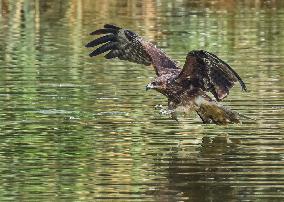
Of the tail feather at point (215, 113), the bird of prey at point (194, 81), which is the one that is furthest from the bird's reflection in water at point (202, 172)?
the bird of prey at point (194, 81)

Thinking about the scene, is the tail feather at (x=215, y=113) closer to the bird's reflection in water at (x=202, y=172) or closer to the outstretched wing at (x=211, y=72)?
the outstretched wing at (x=211, y=72)

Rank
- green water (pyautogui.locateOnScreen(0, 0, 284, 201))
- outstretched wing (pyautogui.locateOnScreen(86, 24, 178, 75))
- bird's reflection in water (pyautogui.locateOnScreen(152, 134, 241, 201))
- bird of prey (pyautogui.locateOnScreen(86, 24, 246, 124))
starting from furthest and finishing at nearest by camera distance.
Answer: outstretched wing (pyautogui.locateOnScreen(86, 24, 178, 75))
bird of prey (pyautogui.locateOnScreen(86, 24, 246, 124))
green water (pyautogui.locateOnScreen(0, 0, 284, 201))
bird's reflection in water (pyautogui.locateOnScreen(152, 134, 241, 201))

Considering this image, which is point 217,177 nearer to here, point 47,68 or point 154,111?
point 154,111

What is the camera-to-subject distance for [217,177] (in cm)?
1182

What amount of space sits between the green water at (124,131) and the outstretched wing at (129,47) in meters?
0.55

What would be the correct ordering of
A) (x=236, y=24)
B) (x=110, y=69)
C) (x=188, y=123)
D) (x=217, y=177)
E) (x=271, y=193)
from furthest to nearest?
(x=236, y=24) → (x=110, y=69) → (x=188, y=123) → (x=217, y=177) → (x=271, y=193)

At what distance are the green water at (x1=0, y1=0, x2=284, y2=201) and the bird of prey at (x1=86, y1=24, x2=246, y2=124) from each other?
20 cm

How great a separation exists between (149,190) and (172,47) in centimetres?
1251

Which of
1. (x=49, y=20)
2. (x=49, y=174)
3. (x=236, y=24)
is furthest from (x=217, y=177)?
(x=49, y=20)

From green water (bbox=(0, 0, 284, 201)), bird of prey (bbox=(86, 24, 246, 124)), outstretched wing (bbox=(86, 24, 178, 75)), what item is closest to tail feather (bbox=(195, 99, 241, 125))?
bird of prey (bbox=(86, 24, 246, 124))

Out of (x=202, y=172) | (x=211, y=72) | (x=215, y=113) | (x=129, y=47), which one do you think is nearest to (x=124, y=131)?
(x=215, y=113)

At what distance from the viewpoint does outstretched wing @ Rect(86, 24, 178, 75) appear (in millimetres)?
15531

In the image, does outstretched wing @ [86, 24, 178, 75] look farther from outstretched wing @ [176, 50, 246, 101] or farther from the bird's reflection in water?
the bird's reflection in water

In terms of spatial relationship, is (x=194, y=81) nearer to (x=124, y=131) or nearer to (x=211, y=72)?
(x=211, y=72)
